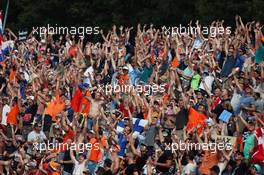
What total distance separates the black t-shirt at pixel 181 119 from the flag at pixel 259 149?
2.16 m

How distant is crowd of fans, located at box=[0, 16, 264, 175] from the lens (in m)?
19.1

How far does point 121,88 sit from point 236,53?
2.72 meters

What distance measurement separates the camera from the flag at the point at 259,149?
60.1ft

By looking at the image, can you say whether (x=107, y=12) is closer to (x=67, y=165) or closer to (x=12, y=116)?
(x=12, y=116)

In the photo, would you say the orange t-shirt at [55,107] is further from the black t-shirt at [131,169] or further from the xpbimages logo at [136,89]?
the black t-shirt at [131,169]

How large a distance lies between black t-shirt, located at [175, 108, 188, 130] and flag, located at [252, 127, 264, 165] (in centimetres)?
216

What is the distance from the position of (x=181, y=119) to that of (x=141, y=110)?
52.4 inches

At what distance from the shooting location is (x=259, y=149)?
18.6 meters

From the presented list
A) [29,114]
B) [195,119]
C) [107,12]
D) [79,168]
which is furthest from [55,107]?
[107,12]

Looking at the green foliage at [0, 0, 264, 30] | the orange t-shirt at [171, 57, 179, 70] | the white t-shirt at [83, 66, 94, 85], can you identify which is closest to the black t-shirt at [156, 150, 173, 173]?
the orange t-shirt at [171, 57, 179, 70]

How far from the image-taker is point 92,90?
81.7ft

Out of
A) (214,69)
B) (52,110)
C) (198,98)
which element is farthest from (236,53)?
(52,110)

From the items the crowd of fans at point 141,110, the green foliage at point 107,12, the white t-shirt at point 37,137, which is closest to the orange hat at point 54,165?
the crowd of fans at point 141,110

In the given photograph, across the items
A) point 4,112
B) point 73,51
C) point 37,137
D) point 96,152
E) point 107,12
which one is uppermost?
point 107,12
